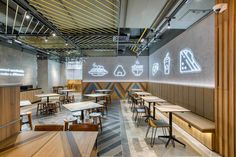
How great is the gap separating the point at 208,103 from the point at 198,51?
176cm

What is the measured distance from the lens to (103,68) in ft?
43.5

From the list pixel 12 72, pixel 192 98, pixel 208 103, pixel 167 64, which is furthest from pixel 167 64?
pixel 12 72

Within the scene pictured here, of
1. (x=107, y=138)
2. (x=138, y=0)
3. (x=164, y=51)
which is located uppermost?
(x=138, y=0)

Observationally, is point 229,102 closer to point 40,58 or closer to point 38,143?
point 38,143

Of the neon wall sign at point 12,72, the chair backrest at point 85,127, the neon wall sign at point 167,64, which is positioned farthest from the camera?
the neon wall sign at point 12,72

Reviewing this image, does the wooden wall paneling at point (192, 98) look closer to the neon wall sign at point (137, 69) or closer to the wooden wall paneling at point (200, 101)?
the wooden wall paneling at point (200, 101)

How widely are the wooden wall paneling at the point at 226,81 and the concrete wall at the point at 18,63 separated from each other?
945cm

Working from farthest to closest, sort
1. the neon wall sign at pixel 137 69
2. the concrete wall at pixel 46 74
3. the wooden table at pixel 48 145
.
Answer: the concrete wall at pixel 46 74, the neon wall sign at pixel 137 69, the wooden table at pixel 48 145

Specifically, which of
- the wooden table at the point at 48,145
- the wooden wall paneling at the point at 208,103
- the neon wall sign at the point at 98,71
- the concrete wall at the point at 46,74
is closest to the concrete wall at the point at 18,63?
the concrete wall at the point at 46,74

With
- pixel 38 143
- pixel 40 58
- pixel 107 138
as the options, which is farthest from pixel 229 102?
pixel 40 58

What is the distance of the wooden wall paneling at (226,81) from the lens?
10.4 ft

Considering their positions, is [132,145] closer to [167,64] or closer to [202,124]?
[202,124]

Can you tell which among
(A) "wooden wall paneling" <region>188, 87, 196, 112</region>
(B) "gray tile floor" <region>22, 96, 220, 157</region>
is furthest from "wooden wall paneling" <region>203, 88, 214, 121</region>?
(B) "gray tile floor" <region>22, 96, 220, 157</region>

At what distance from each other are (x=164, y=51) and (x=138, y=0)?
4837 millimetres
